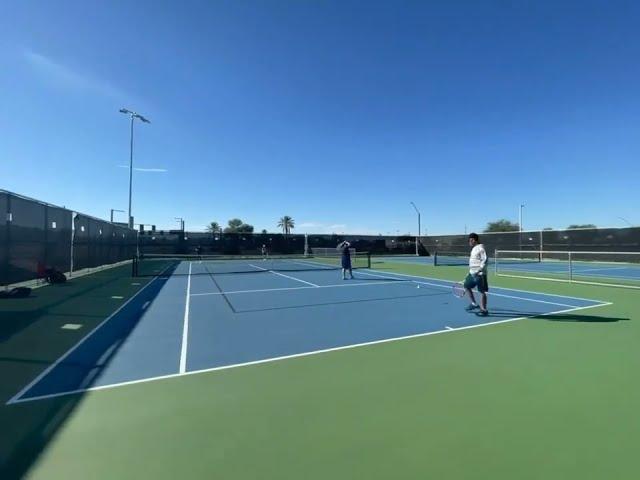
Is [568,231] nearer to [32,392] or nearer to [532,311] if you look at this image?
[532,311]

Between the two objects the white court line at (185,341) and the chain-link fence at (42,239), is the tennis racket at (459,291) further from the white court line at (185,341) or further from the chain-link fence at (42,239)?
the chain-link fence at (42,239)

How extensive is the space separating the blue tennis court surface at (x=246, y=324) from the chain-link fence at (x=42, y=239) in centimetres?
368

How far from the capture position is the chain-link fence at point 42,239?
1114cm

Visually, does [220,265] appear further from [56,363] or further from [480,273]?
[56,363]

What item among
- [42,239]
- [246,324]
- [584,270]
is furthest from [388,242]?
[246,324]

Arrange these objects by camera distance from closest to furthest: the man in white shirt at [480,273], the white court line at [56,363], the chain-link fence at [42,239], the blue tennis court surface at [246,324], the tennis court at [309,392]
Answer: the tennis court at [309,392] → the white court line at [56,363] → the blue tennis court surface at [246,324] → the man in white shirt at [480,273] → the chain-link fence at [42,239]

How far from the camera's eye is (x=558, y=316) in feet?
27.9

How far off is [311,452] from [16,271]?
1240 cm

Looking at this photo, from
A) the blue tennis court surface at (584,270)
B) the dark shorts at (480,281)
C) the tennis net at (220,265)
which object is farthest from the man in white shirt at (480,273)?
the tennis net at (220,265)

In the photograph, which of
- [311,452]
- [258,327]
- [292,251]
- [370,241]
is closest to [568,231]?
[370,241]

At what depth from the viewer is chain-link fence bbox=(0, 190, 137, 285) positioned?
439 inches

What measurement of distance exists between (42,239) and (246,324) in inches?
399

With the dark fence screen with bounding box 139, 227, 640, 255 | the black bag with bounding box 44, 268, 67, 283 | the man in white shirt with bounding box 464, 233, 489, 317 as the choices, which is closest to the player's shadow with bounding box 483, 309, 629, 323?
the man in white shirt with bounding box 464, 233, 489, 317

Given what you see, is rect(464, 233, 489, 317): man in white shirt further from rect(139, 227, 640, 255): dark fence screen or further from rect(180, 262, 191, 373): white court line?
rect(139, 227, 640, 255): dark fence screen
